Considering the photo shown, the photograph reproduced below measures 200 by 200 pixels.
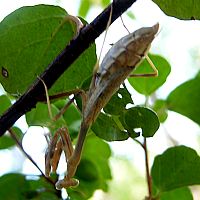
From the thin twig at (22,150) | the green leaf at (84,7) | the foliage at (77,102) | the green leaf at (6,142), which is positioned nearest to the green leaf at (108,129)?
the foliage at (77,102)

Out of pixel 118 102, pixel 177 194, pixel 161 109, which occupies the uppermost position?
pixel 118 102

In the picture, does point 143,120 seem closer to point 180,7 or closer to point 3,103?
point 180,7

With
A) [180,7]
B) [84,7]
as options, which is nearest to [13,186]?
[180,7]

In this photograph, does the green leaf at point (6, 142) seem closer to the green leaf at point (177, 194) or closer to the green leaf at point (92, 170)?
the green leaf at point (92, 170)

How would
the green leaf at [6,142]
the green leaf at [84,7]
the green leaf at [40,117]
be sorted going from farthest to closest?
the green leaf at [84,7], the green leaf at [6,142], the green leaf at [40,117]

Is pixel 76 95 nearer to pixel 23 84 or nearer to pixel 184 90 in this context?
pixel 23 84

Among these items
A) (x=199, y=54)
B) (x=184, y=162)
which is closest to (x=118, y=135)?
(x=184, y=162)
